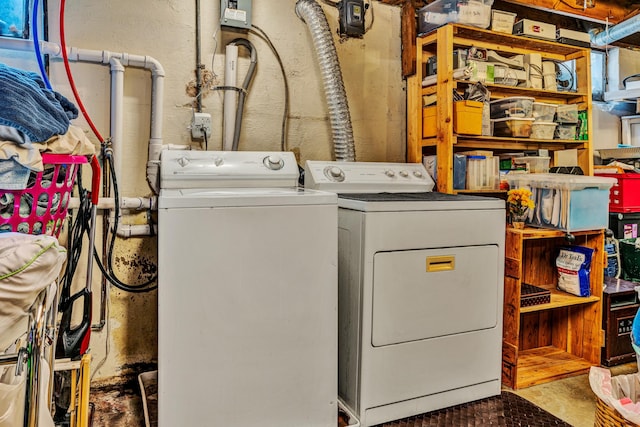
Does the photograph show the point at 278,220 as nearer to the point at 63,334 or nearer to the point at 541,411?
the point at 63,334

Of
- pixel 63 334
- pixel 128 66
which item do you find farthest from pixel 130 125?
pixel 63 334

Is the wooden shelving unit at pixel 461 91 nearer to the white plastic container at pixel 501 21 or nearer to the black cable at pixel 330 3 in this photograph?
the white plastic container at pixel 501 21

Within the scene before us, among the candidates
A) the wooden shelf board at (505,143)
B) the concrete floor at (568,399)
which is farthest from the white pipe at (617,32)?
the concrete floor at (568,399)

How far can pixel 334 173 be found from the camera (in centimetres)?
251

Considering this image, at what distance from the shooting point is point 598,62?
4250 millimetres

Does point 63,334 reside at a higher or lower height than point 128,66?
lower

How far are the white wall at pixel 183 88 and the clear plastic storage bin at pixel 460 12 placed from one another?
29 cm

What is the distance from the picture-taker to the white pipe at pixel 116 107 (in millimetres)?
2326

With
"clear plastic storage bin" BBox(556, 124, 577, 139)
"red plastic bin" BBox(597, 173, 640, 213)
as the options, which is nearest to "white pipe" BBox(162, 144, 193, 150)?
"clear plastic storage bin" BBox(556, 124, 577, 139)

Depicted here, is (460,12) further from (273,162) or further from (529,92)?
(273,162)

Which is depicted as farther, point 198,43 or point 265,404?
point 198,43

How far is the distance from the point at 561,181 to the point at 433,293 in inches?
42.8

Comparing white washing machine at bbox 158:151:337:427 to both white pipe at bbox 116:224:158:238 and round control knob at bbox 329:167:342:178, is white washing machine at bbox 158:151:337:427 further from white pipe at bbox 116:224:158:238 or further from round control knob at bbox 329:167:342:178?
white pipe at bbox 116:224:158:238

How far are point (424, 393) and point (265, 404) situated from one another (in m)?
0.77
